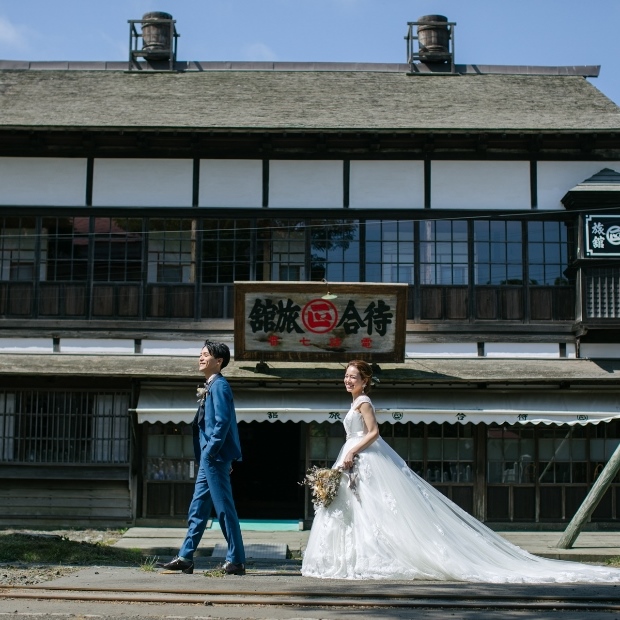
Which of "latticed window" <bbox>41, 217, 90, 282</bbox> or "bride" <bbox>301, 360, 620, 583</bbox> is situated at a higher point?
"latticed window" <bbox>41, 217, 90, 282</bbox>

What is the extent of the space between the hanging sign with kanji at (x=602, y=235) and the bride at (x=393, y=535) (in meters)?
8.63

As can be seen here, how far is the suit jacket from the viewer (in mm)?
8984

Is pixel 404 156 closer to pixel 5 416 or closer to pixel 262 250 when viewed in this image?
pixel 262 250

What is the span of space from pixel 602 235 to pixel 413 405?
4.49 meters

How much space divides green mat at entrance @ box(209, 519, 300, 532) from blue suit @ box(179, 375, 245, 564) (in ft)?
24.5

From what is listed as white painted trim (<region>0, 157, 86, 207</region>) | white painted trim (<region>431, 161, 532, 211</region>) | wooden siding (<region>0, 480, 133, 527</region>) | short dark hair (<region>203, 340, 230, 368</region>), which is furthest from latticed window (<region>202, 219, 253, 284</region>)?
short dark hair (<region>203, 340, 230, 368</region>)

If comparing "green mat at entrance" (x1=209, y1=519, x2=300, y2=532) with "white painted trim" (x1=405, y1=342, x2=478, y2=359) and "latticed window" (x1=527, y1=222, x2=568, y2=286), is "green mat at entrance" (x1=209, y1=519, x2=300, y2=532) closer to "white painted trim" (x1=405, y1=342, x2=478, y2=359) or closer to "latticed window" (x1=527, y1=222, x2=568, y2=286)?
"white painted trim" (x1=405, y1=342, x2=478, y2=359)

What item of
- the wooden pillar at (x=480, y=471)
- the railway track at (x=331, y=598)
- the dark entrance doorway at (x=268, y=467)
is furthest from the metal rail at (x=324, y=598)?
the dark entrance doorway at (x=268, y=467)

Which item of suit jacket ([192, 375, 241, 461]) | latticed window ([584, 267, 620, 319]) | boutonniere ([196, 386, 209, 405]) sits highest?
latticed window ([584, 267, 620, 319])

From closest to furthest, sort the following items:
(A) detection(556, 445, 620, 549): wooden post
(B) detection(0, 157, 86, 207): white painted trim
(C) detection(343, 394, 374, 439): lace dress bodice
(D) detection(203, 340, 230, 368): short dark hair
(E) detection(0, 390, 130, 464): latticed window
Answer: (D) detection(203, 340, 230, 368): short dark hair
(C) detection(343, 394, 374, 439): lace dress bodice
(A) detection(556, 445, 620, 549): wooden post
(E) detection(0, 390, 130, 464): latticed window
(B) detection(0, 157, 86, 207): white painted trim

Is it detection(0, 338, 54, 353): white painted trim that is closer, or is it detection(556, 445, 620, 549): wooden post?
detection(556, 445, 620, 549): wooden post

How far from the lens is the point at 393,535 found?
901cm

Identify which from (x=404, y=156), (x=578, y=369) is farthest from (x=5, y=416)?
(x=578, y=369)

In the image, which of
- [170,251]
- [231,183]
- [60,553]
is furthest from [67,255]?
[60,553]
